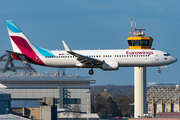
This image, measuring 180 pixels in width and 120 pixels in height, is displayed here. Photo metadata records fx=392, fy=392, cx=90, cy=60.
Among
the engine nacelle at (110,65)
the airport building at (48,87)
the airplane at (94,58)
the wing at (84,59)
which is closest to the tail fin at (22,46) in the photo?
the airplane at (94,58)

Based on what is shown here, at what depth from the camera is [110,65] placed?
7281cm

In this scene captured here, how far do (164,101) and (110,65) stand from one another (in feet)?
205

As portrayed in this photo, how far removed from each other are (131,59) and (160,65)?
628 cm

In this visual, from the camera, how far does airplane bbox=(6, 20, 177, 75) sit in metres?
72.9

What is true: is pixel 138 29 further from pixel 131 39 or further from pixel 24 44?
pixel 24 44

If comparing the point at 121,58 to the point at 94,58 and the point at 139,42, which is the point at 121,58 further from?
the point at 139,42

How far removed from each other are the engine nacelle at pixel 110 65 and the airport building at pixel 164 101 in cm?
5477

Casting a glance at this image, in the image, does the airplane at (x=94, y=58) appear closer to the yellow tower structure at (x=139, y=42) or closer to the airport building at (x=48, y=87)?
the yellow tower structure at (x=139, y=42)

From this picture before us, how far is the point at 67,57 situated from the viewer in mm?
74688

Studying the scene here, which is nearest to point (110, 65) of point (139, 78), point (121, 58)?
point (121, 58)

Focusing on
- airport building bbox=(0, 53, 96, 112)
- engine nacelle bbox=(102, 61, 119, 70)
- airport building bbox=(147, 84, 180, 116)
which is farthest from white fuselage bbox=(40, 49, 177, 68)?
airport building bbox=(0, 53, 96, 112)

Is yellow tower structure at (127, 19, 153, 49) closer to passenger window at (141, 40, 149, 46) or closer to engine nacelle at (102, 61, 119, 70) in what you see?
passenger window at (141, 40, 149, 46)

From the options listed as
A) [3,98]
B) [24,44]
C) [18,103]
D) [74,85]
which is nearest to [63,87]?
[74,85]

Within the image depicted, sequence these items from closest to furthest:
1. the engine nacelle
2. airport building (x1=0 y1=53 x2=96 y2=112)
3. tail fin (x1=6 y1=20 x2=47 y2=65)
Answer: the engine nacelle
tail fin (x1=6 y1=20 x2=47 y2=65)
airport building (x1=0 y1=53 x2=96 y2=112)
